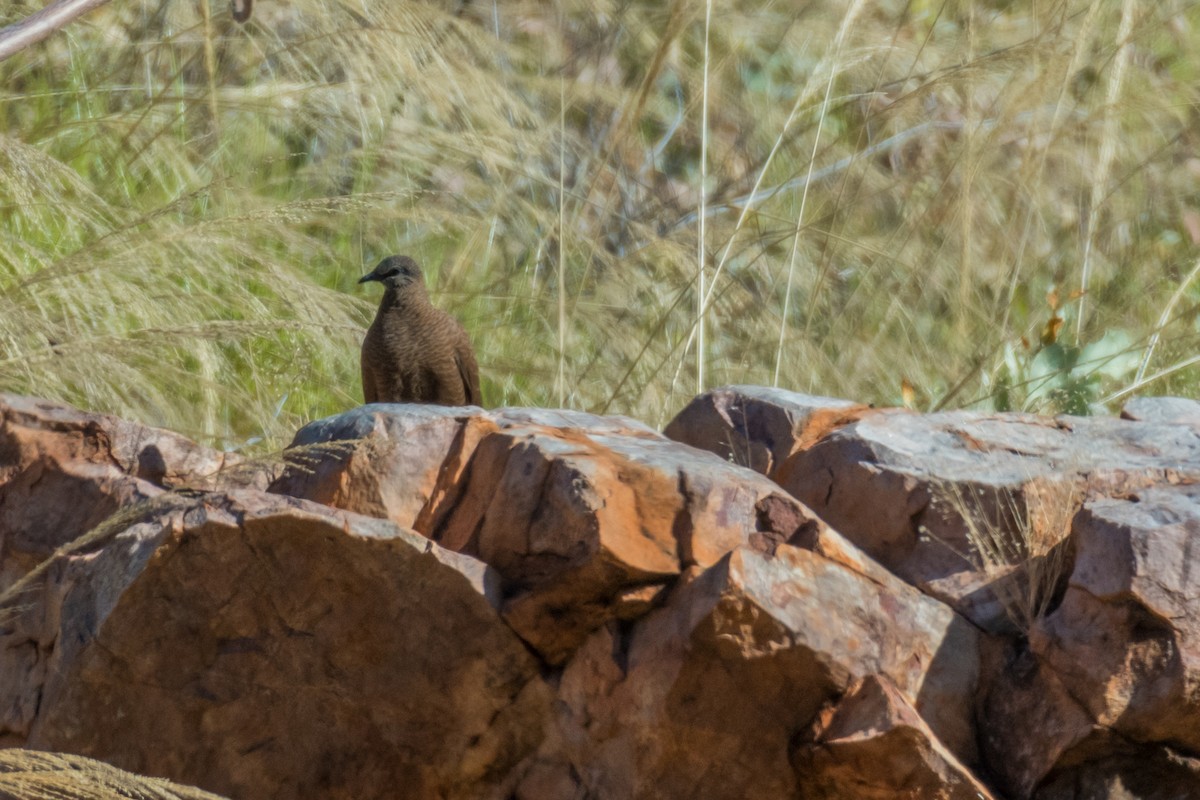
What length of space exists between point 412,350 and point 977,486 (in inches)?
72.4

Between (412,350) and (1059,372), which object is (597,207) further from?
(1059,372)

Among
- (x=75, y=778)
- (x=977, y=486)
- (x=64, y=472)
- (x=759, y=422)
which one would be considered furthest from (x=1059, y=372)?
(x=75, y=778)

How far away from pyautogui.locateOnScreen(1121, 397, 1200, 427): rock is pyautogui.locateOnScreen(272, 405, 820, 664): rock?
740 millimetres

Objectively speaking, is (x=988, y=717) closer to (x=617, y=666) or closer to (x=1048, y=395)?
(x=617, y=666)

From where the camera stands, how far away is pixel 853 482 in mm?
2387

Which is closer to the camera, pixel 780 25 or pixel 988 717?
pixel 988 717

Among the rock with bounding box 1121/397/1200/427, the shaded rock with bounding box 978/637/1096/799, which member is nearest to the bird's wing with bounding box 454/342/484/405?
the rock with bounding box 1121/397/1200/427

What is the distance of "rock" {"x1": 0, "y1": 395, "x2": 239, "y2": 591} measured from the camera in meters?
2.35

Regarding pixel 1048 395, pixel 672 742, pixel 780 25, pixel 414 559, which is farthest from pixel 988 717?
pixel 780 25

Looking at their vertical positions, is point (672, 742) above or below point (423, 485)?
below

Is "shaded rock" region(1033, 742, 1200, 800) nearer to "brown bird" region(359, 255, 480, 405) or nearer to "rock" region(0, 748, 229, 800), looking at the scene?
"rock" region(0, 748, 229, 800)

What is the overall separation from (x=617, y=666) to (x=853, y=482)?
56 centimetres

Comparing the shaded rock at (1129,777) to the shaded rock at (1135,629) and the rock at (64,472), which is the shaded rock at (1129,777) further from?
the rock at (64,472)

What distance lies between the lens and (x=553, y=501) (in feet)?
6.93
